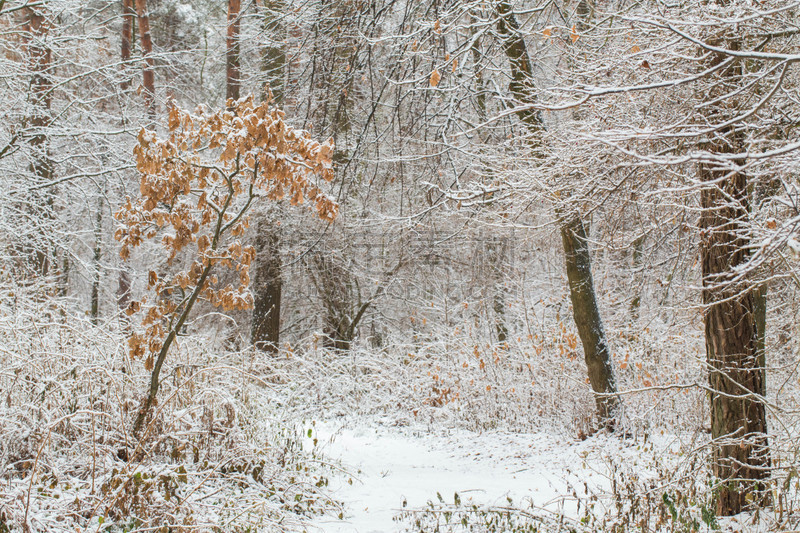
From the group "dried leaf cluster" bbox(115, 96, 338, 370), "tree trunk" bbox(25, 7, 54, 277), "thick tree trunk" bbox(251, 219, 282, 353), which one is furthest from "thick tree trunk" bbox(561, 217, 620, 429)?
"tree trunk" bbox(25, 7, 54, 277)

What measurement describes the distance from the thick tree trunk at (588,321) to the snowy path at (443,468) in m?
0.64

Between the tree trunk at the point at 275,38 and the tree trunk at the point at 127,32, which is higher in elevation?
the tree trunk at the point at 127,32


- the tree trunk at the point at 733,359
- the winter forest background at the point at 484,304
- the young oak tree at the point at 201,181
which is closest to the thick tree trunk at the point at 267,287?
the winter forest background at the point at 484,304

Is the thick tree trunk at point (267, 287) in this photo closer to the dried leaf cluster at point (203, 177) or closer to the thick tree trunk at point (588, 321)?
the thick tree trunk at point (588, 321)

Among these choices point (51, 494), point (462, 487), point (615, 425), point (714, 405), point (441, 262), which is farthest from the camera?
point (441, 262)

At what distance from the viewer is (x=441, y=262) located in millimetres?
13977

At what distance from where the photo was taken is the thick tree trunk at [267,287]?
12.2 meters

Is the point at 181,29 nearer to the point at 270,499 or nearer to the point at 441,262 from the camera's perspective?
the point at 441,262

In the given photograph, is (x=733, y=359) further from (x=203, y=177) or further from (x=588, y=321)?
(x=203, y=177)

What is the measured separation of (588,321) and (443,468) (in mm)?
2259

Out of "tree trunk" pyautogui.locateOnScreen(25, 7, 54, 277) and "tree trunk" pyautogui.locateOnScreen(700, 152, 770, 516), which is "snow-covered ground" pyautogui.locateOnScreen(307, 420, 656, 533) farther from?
"tree trunk" pyautogui.locateOnScreen(25, 7, 54, 277)

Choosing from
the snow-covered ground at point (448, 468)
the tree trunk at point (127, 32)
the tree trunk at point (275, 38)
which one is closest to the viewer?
the snow-covered ground at point (448, 468)

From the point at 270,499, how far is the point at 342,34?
395cm

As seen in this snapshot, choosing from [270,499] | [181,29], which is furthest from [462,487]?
[181,29]
